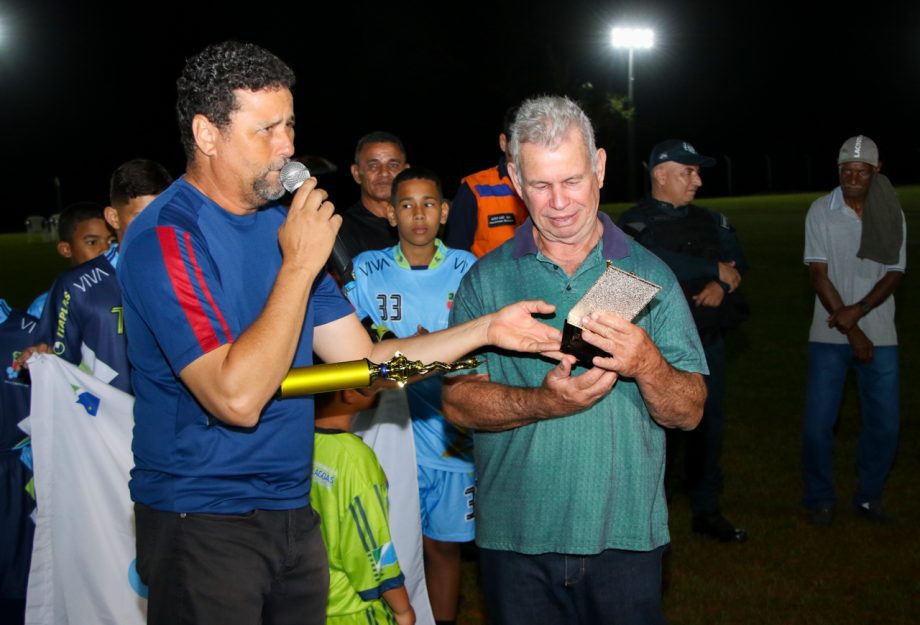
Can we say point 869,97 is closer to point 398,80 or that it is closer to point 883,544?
point 398,80

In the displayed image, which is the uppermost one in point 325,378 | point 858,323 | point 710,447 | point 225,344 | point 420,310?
point 225,344

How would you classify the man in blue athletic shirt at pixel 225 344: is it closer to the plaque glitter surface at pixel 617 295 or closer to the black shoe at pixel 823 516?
the plaque glitter surface at pixel 617 295

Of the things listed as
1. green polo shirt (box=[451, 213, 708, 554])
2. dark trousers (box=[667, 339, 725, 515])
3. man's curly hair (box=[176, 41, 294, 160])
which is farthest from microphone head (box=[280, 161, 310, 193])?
dark trousers (box=[667, 339, 725, 515])

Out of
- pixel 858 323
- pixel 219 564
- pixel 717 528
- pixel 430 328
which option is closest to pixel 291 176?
pixel 219 564

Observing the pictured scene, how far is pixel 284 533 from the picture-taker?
2727 mm

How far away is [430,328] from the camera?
5.00m

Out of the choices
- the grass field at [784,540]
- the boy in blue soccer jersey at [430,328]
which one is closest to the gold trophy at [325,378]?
the boy in blue soccer jersey at [430,328]

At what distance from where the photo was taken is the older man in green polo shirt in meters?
2.78

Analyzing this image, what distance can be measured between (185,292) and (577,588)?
1417 millimetres

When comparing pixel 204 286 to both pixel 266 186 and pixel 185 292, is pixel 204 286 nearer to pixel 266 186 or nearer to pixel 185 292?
pixel 185 292

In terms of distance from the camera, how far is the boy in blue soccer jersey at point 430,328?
4.92m

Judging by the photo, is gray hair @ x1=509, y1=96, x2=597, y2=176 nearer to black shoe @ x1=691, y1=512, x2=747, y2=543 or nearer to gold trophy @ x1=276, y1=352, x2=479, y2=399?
gold trophy @ x1=276, y1=352, x2=479, y2=399

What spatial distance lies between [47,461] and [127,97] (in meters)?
46.3

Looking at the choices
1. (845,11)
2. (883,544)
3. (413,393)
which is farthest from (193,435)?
(845,11)
